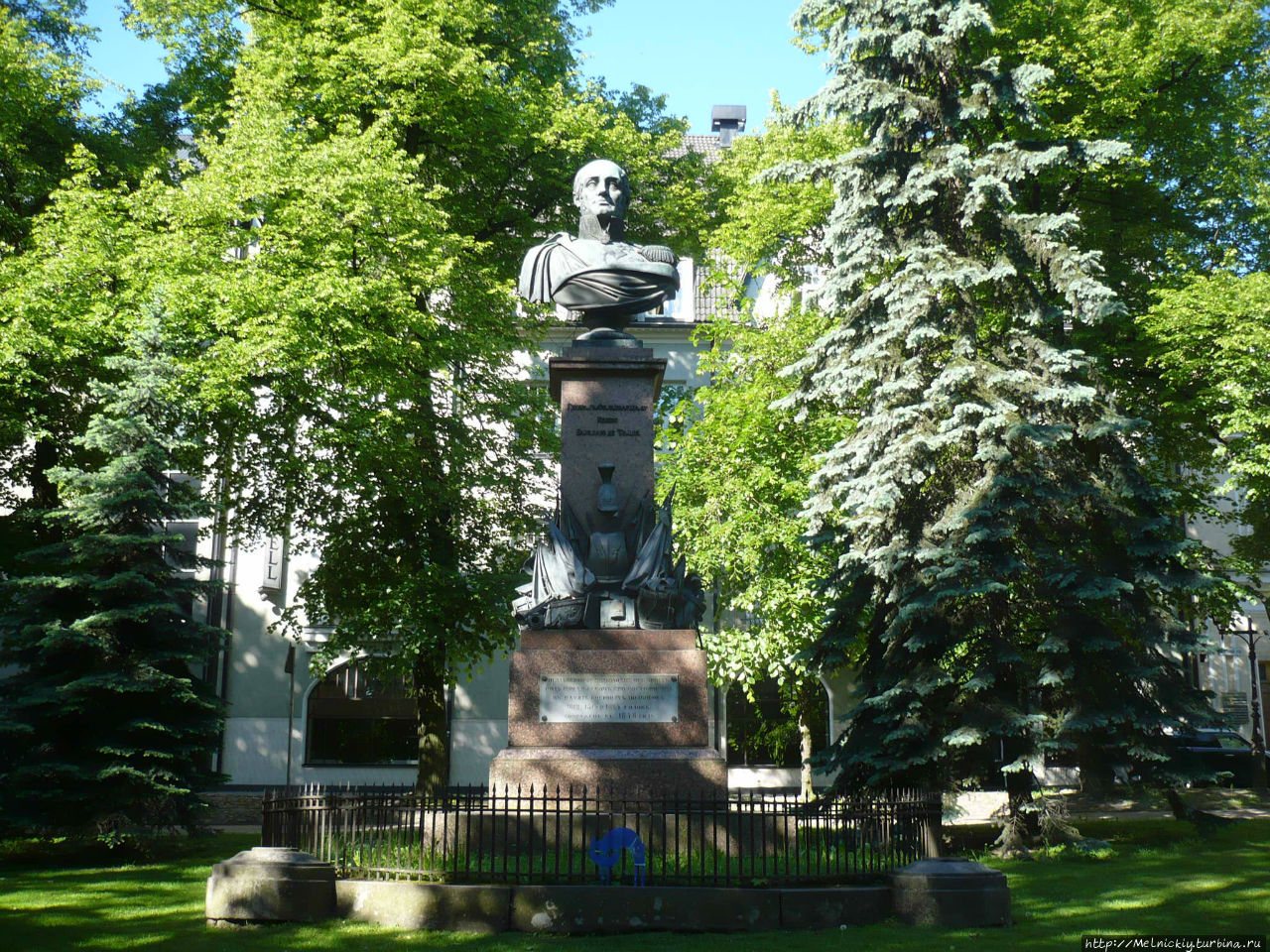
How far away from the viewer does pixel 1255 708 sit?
30422mm

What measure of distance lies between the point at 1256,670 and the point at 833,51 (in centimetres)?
2163

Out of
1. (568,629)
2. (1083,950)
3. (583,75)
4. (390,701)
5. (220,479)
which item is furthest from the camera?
(390,701)

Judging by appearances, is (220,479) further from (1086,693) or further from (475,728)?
(1086,693)

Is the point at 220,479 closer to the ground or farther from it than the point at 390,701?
farther from it

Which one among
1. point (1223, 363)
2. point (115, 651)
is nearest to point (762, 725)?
point (1223, 363)

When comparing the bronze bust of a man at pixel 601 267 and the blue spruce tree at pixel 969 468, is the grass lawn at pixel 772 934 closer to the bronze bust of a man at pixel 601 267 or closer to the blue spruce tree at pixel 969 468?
the blue spruce tree at pixel 969 468

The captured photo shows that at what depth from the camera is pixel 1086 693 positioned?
15.3m

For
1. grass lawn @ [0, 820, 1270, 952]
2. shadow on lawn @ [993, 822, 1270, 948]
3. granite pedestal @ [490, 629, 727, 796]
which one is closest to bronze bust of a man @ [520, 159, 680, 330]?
granite pedestal @ [490, 629, 727, 796]

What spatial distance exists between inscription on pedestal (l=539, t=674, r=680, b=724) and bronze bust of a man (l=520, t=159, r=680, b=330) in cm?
402

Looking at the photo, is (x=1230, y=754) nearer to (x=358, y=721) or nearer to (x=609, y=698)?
(x=358, y=721)

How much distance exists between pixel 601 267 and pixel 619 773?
5238 millimetres

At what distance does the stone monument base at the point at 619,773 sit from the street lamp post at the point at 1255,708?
58.5 feet

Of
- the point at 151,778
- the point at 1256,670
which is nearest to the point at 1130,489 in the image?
the point at 151,778

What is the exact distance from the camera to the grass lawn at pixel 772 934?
8328 mm
